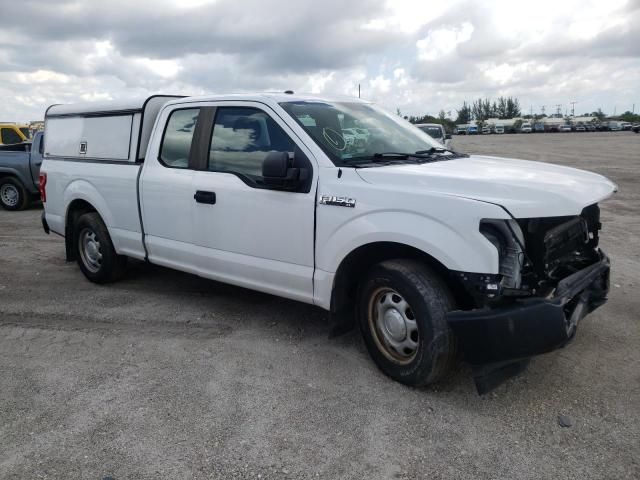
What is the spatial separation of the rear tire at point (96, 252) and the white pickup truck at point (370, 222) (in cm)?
30

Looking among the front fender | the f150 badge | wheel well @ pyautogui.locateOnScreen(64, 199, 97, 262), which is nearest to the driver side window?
the f150 badge

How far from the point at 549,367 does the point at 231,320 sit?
2.63 m

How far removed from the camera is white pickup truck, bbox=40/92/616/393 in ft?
10.6

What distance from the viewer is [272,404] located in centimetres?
357

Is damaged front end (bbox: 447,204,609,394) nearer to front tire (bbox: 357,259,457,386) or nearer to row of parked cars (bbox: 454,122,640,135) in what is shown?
front tire (bbox: 357,259,457,386)

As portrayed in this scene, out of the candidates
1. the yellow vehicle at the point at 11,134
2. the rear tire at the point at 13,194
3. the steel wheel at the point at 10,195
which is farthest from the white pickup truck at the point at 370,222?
the yellow vehicle at the point at 11,134

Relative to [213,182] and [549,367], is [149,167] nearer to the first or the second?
[213,182]

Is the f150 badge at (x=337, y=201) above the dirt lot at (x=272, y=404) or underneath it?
above

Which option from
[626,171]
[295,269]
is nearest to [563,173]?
[295,269]

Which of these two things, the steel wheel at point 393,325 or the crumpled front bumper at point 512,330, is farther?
the steel wheel at point 393,325

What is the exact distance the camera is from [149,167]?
17.1ft

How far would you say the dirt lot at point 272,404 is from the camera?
2967 millimetres

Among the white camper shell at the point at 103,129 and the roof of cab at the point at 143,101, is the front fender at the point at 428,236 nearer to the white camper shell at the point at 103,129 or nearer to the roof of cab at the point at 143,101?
the roof of cab at the point at 143,101

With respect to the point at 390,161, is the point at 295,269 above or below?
below
